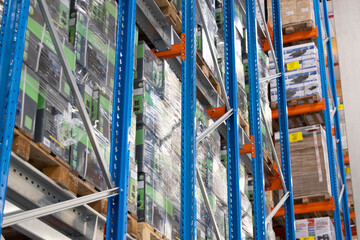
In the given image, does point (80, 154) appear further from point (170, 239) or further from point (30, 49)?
point (170, 239)

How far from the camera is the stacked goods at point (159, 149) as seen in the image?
4.30 m

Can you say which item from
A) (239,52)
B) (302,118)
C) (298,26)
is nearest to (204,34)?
(239,52)

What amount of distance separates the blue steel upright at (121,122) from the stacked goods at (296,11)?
5.99 metres

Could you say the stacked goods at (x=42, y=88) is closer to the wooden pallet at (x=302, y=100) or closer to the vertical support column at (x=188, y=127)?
the vertical support column at (x=188, y=127)

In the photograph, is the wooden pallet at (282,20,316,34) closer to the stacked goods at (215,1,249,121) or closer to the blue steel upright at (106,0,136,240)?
the stacked goods at (215,1,249,121)

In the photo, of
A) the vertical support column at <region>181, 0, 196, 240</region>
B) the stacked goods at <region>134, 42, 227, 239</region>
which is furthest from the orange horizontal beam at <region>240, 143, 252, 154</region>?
the vertical support column at <region>181, 0, 196, 240</region>

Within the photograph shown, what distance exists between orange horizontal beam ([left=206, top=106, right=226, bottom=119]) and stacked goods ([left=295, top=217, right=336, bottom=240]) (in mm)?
3284

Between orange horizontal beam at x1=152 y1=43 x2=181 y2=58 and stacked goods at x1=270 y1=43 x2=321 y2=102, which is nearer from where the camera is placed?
orange horizontal beam at x1=152 y1=43 x2=181 y2=58

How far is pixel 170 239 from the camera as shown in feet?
14.8

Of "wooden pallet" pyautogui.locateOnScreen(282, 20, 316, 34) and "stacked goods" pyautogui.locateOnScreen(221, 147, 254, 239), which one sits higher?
"wooden pallet" pyautogui.locateOnScreen(282, 20, 316, 34)

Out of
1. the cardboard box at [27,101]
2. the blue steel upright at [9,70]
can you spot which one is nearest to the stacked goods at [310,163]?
the cardboard box at [27,101]

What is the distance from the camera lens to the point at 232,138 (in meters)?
5.61

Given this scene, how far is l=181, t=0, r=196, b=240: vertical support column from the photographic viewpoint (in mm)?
4250

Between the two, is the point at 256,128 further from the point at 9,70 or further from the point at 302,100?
the point at 9,70
